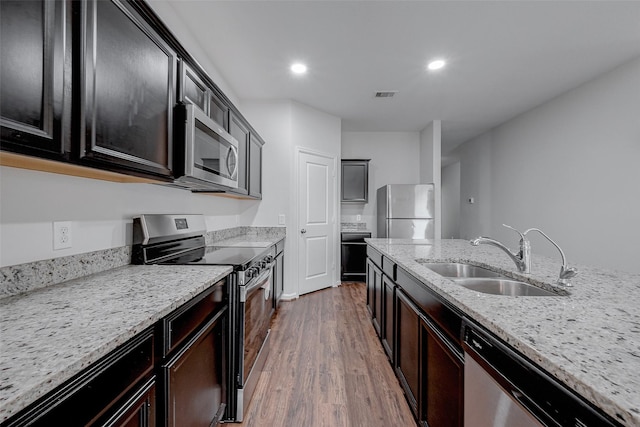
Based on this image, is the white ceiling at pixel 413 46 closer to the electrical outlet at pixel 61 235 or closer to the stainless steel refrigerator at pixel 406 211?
the stainless steel refrigerator at pixel 406 211

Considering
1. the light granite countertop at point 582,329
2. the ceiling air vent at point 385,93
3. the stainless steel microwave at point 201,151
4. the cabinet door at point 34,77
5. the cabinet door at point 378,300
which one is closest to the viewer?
the light granite countertop at point 582,329

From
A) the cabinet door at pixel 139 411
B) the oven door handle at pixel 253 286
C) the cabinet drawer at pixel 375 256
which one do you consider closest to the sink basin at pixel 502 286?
the cabinet drawer at pixel 375 256

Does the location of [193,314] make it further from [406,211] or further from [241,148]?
[406,211]

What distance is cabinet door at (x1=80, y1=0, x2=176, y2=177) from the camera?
0.92 metres

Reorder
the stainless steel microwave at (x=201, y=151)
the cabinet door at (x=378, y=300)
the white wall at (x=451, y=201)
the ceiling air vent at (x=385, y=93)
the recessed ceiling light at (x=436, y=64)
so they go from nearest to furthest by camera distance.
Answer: the stainless steel microwave at (x=201, y=151)
the cabinet door at (x=378, y=300)
the recessed ceiling light at (x=436, y=64)
the ceiling air vent at (x=385, y=93)
the white wall at (x=451, y=201)

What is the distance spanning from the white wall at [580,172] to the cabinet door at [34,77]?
4.39m

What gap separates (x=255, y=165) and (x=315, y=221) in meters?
1.23

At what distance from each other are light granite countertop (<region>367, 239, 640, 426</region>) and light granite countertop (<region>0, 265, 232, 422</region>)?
0.99m

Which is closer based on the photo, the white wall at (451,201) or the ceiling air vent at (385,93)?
the ceiling air vent at (385,93)

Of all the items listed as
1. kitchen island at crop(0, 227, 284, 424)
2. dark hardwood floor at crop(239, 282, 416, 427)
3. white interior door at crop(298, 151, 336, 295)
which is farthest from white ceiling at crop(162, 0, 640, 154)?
dark hardwood floor at crop(239, 282, 416, 427)

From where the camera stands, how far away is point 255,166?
3.22m

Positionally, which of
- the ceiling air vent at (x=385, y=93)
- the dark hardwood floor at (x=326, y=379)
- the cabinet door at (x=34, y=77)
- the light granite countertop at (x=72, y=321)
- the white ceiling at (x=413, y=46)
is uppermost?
the ceiling air vent at (x=385, y=93)

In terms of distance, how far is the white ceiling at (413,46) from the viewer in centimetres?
205

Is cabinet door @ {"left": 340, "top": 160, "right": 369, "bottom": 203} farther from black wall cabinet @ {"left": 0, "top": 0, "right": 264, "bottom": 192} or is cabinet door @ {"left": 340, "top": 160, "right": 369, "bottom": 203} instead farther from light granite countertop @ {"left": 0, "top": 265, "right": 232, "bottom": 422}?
light granite countertop @ {"left": 0, "top": 265, "right": 232, "bottom": 422}
